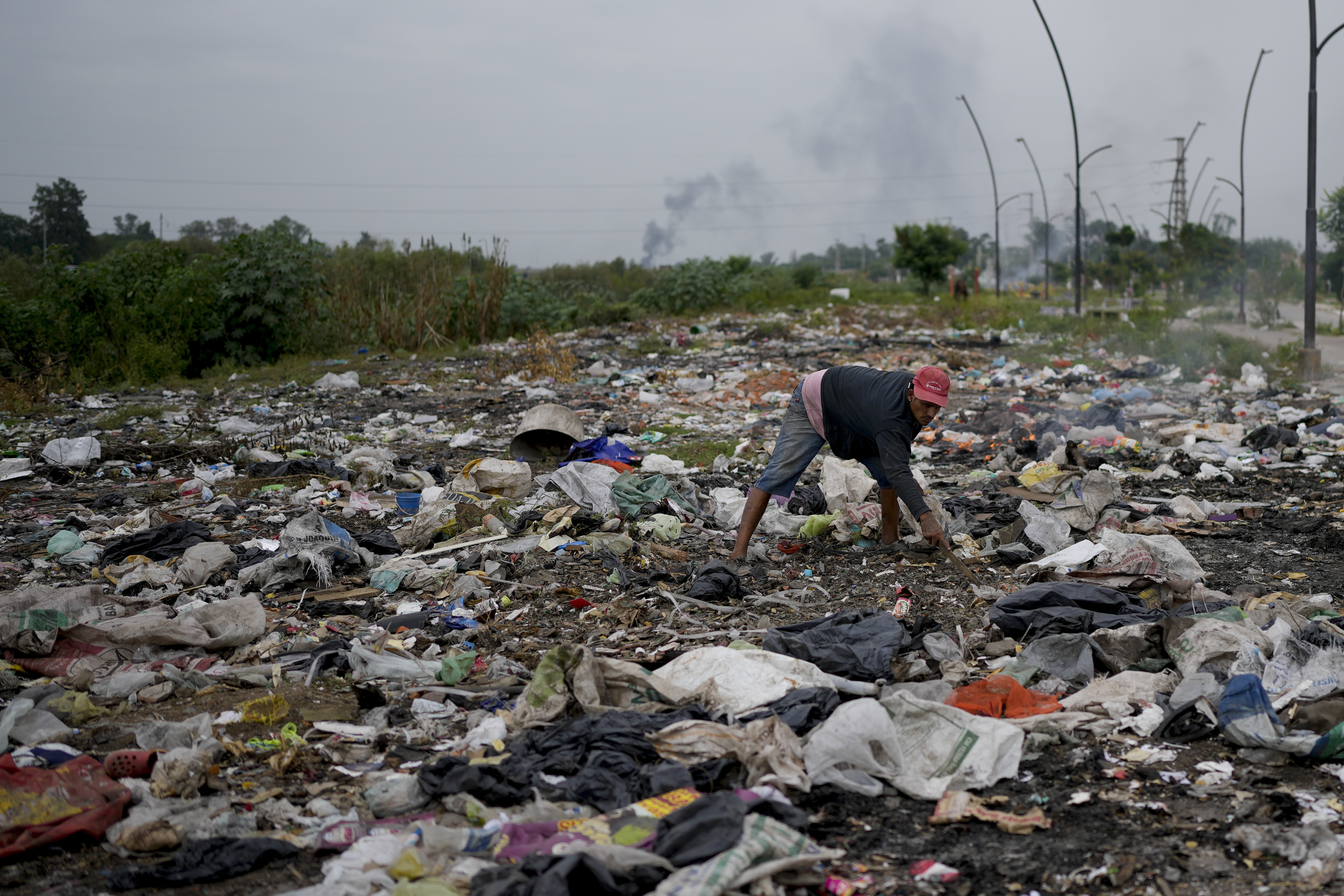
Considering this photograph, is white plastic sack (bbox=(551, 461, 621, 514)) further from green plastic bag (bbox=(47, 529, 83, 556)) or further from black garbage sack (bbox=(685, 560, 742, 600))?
green plastic bag (bbox=(47, 529, 83, 556))

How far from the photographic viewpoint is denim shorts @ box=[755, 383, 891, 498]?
209 inches

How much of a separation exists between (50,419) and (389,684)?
9.16m

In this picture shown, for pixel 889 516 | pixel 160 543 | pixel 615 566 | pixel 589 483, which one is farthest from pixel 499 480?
pixel 889 516

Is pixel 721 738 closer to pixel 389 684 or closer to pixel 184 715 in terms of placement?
pixel 389 684

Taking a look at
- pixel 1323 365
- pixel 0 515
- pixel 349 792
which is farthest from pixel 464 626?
pixel 1323 365

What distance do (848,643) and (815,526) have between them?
6.56 feet

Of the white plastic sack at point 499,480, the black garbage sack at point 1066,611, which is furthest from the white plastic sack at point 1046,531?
the white plastic sack at point 499,480

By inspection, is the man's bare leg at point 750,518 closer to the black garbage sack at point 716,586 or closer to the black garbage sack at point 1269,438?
the black garbage sack at point 716,586

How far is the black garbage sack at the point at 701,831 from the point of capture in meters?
2.38

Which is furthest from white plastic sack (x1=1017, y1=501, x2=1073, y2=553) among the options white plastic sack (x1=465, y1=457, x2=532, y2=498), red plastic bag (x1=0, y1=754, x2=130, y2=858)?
red plastic bag (x1=0, y1=754, x2=130, y2=858)

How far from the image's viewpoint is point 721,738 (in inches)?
119

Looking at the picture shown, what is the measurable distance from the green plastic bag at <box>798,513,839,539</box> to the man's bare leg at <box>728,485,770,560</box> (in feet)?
1.70

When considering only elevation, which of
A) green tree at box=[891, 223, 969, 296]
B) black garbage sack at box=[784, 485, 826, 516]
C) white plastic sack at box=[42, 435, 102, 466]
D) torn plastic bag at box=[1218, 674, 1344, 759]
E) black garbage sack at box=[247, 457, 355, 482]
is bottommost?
torn plastic bag at box=[1218, 674, 1344, 759]

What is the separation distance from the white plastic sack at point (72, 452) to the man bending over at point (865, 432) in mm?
6074
